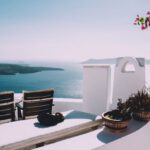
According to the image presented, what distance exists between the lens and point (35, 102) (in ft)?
12.1

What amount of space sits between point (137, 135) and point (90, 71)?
296 cm

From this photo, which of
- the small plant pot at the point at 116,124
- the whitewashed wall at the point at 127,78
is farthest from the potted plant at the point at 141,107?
the whitewashed wall at the point at 127,78

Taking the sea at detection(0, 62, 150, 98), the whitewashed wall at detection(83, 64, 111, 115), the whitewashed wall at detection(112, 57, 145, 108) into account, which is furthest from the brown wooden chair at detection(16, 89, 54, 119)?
the sea at detection(0, 62, 150, 98)

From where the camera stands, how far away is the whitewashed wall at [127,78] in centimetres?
386

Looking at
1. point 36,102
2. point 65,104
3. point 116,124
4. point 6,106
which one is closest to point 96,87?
point 65,104

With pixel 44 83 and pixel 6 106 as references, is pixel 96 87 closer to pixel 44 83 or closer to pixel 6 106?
pixel 6 106

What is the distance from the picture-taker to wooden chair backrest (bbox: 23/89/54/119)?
3.58m

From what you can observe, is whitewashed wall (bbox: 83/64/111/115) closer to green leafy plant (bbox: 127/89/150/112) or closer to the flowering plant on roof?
the flowering plant on roof

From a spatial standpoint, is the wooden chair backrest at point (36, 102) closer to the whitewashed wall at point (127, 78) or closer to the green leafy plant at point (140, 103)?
the whitewashed wall at point (127, 78)

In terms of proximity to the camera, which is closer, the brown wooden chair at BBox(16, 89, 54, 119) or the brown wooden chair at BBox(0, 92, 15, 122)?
the brown wooden chair at BBox(0, 92, 15, 122)

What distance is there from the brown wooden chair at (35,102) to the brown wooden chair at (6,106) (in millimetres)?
159

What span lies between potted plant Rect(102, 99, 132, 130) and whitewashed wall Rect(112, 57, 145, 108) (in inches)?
65.8

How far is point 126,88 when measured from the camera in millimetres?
4023

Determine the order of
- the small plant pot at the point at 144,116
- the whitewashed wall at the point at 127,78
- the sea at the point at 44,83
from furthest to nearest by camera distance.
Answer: the sea at the point at 44,83 → the whitewashed wall at the point at 127,78 → the small plant pot at the point at 144,116
